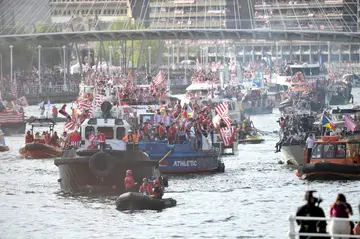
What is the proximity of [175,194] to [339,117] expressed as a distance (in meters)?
19.7

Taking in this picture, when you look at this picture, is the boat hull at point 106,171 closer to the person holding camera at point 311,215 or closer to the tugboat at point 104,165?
the tugboat at point 104,165

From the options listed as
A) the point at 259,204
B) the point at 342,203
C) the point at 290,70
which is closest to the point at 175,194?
the point at 259,204

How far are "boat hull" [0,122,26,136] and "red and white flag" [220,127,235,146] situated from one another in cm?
2561

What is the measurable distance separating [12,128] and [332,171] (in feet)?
143

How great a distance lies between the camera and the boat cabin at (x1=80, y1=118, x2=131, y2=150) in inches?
2537

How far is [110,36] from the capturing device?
188875 mm

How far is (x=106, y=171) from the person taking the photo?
61125 millimetres

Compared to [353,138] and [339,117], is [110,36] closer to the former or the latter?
[339,117]

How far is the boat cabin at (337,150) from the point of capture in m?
66.9

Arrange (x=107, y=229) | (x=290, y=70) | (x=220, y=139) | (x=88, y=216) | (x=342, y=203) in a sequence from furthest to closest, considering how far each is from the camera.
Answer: (x=290, y=70) → (x=220, y=139) → (x=88, y=216) → (x=107, y=229) → (x=342, y=203)

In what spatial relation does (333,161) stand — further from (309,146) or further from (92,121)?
(92,121)

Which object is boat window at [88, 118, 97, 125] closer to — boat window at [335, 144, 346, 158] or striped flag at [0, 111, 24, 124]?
boat window at [335, 144, 346, 158]

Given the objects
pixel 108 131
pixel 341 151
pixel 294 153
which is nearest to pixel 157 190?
pixel 108 131

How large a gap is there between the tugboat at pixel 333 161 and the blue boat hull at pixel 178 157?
4.95 metres
